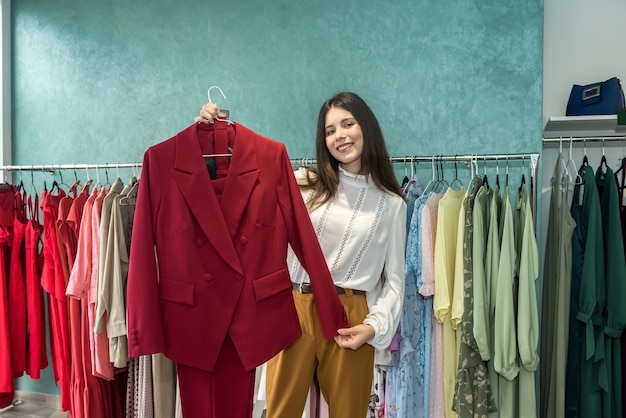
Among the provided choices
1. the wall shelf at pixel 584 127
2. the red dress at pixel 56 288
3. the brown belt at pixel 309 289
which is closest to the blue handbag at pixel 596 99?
the wall shelf at pixel 584 127

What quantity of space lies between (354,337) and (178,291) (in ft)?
1.93

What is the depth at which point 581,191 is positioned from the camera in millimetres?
2410

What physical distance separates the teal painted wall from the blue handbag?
15.9 inches

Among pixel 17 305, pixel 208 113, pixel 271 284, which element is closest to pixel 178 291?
pixel 271 284

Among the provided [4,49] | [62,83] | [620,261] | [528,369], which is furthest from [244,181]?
[4,49]

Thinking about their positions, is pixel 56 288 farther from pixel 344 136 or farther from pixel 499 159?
pixel 499 159

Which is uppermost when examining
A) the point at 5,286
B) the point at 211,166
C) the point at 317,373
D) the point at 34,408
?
the point at 211,166

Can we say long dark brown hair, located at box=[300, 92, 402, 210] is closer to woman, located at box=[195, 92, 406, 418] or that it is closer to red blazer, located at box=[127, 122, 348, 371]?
woman, located at box=[195, 92, 406, 418]

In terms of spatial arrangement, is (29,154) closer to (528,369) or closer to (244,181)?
(244,181)

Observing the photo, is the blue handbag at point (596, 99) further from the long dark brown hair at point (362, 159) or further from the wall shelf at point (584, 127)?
the long dark brown hair at point (362, 159)

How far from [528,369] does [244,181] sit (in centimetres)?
150

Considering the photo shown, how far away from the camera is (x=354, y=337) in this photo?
5.01ft

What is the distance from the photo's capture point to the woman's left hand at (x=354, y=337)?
1517 mm

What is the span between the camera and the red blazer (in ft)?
4.50
